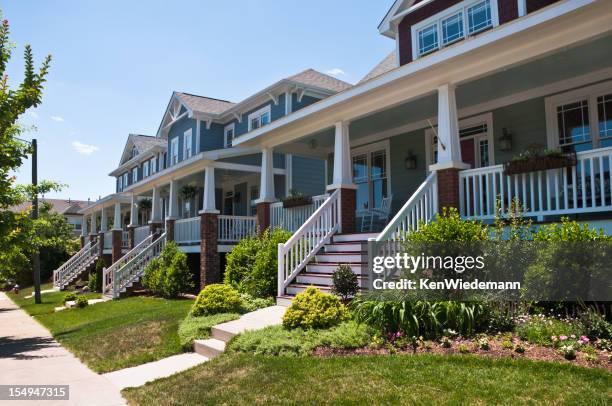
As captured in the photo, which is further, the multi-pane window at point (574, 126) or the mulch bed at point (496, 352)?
the multi-pane window at point (574, 126)

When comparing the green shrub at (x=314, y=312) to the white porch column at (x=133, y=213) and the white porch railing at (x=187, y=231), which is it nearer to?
the white porch railing at (x=187, y=231)

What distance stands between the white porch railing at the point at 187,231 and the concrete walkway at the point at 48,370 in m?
6.26

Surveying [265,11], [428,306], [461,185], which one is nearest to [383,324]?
[428,306]

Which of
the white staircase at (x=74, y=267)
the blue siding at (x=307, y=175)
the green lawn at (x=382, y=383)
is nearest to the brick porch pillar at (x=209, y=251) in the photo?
the blue siding at (x=307, y=175)

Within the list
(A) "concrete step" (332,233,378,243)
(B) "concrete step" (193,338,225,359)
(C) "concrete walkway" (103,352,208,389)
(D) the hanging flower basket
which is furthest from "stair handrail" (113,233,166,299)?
(D) the hanging flower basket

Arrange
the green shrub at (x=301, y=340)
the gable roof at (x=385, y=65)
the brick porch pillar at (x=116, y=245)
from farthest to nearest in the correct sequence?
1. the brick porch pillar at (x=116, y=245)
2. the gable roof at (x=385, y=65)
3. the green shrub at (x=301, y=340)

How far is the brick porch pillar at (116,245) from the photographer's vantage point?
23734 mm

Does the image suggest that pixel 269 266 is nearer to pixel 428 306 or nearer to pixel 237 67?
pixel 428 306

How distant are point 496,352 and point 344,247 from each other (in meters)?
4.95

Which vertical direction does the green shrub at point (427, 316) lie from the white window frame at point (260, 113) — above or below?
below

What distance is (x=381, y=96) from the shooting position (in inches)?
382

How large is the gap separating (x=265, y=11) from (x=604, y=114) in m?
7.50

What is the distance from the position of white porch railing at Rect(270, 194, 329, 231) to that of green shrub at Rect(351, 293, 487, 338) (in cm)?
592

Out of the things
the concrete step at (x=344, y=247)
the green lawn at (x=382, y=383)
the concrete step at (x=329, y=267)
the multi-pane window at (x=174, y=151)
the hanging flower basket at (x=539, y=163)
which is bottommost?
the green lawn at (x=382, y=383)
